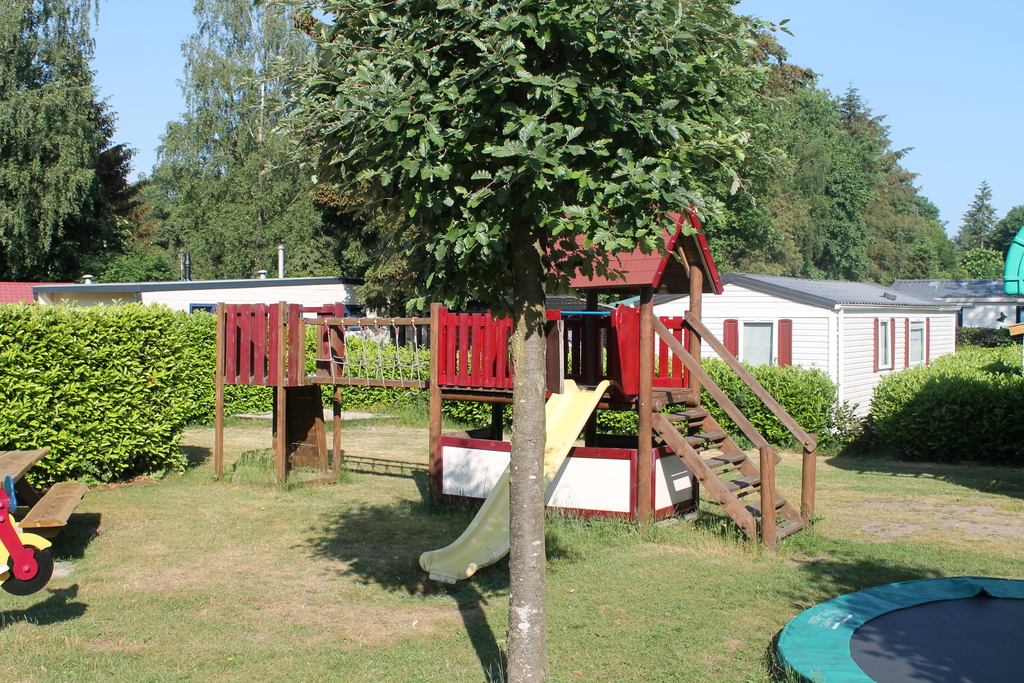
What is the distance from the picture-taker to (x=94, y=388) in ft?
36.3

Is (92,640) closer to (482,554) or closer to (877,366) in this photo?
(482,554)

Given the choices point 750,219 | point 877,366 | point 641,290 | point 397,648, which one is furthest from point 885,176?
point 397,648

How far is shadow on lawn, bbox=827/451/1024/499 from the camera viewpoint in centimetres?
1230

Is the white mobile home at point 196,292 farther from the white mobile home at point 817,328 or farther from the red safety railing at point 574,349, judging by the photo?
the red safety railing at point 574,349

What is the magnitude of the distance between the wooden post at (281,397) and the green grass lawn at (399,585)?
595 mm

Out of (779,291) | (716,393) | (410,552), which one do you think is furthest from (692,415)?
(779,291)

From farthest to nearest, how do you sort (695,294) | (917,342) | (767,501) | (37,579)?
(917,342)
(695,294)
(767,501)
(37,579)

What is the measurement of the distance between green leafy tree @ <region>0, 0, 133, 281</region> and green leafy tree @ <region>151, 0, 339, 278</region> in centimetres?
453

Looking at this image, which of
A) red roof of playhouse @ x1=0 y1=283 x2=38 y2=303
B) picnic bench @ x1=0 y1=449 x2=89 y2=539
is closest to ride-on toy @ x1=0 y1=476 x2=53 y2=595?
picnic bench @ x1=0 y1=449 x2=89 y2=539

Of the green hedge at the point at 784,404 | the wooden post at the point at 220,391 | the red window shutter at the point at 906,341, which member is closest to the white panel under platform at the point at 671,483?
the wooden post at the point at 220,391

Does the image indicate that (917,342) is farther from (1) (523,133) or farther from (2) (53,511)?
(1) (523,133)

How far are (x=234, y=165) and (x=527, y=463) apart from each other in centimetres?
3788

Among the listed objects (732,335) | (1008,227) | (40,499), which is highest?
(1008,227)

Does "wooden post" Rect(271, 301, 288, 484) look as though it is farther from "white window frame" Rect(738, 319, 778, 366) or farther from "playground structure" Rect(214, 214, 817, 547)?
"white window frame" Rect(738, 319, 778, 366)
